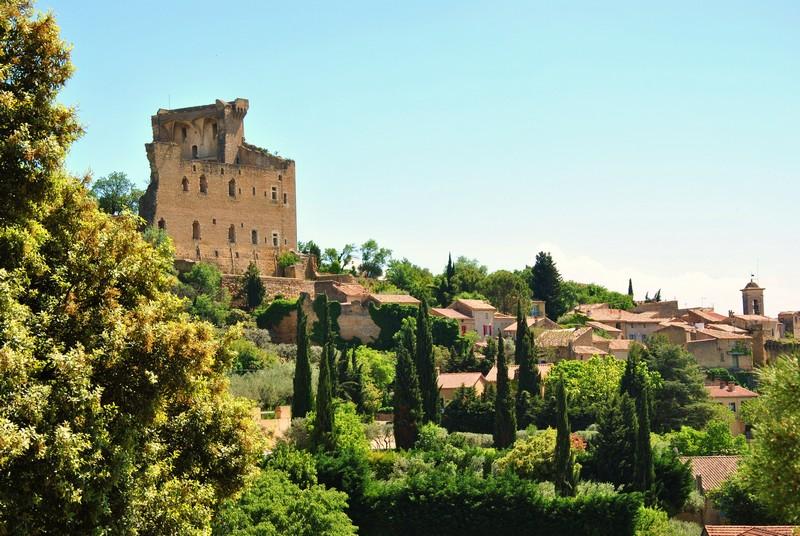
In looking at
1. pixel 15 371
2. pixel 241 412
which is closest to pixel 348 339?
pixel 241 412

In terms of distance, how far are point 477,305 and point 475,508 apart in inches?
1315

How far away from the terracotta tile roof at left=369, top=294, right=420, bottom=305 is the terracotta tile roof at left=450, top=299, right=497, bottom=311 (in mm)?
4076

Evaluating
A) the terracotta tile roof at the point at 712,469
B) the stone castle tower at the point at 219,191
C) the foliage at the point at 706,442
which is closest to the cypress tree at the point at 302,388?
the terracotta tile roof at the point at 712,469

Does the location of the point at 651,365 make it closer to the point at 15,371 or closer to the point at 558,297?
the point at 558,297

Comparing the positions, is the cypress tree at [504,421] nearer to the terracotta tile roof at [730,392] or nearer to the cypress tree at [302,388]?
the cypress tree at [302,388]

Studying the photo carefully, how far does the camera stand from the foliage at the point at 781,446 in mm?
15906

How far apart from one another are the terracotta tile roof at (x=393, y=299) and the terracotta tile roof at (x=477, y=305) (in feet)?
13.4

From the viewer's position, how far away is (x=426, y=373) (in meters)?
46.8

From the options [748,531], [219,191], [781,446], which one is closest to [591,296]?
[219,191]

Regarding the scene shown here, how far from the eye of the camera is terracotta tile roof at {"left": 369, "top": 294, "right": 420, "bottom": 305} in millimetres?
62997

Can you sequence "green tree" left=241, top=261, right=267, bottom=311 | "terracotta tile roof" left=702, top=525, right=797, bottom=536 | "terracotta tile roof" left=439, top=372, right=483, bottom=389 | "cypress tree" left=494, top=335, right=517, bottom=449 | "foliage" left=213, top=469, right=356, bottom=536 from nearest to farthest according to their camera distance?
"terracotta tile roof" left=702, top=525, right=797, bottom=536 < "foliage" left=213, top=469, right=356, bottom=536 < "cypress tree" left=494, top=335, right=517, bottom=449 < "terracotta tile roof" left=439, top=372, right=483, bottom=389 < "green tree" left=241, top=261, right=267, bottom=311

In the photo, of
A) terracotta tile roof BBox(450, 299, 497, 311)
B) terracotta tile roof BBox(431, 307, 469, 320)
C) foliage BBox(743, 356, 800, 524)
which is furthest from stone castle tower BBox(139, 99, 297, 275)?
foliage BBox(743, 356, 800, 524)

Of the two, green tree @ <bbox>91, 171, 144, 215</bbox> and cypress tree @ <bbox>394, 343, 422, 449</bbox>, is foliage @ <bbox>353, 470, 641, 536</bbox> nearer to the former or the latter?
cypress tree @ <bbox>394, 343, 422, 449</bbox>

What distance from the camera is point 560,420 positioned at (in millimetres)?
38156
